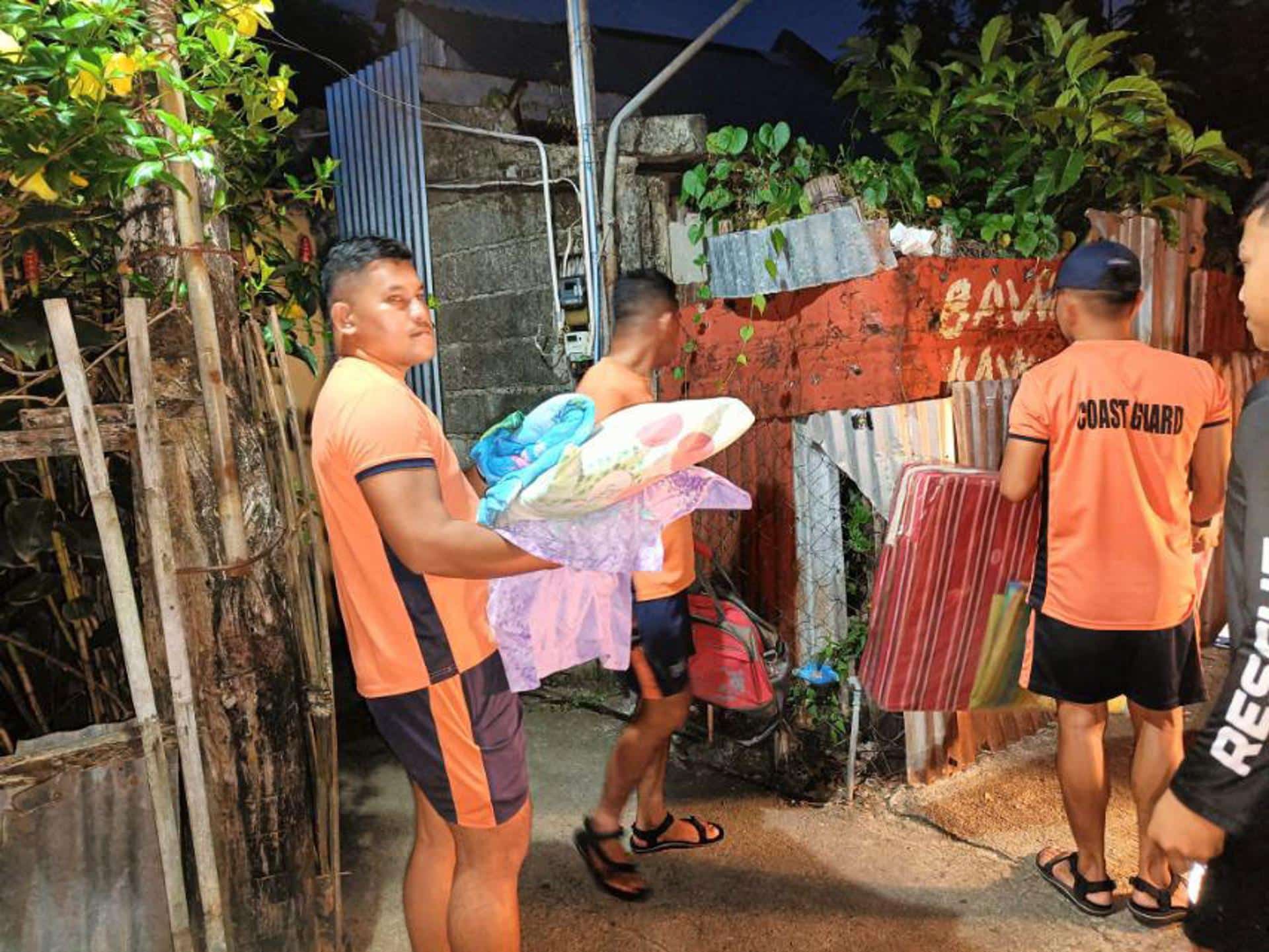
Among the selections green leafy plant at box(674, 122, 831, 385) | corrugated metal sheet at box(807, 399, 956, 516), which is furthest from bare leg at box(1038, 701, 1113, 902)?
green leafy plant at box(674, 122, 831, 385)

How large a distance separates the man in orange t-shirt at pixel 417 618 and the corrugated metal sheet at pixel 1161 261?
3.95 meters

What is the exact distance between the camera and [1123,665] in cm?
300

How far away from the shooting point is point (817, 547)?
14.6 ft

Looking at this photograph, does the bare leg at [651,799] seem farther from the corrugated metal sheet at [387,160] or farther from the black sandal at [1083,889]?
the corrugated metal sheet at [387,160]

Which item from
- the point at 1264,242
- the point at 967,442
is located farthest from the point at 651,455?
the point at 967,442

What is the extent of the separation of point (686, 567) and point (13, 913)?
2.34 meters

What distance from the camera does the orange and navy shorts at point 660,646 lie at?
3.41m

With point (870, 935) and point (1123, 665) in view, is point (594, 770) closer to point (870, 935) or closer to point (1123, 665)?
point (870, 935)

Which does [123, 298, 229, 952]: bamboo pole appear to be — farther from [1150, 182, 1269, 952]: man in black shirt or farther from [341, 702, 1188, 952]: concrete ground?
[1150, 182, 1269, 952]: man in black shirt

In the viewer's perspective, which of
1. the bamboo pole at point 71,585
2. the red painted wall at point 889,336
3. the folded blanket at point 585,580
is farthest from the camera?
the red painted wall at point 889,336

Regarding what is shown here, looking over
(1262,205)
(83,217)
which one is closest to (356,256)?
(83,217)

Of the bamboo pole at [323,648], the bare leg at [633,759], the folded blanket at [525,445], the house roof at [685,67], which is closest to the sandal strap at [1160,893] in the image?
the bare leg at [633,759]

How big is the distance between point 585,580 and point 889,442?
1.99 m

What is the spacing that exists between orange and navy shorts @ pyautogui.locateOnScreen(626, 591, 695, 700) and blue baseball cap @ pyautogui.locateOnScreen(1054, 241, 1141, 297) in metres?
1.83
